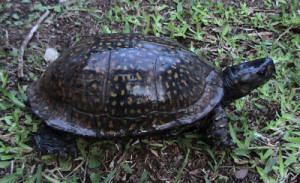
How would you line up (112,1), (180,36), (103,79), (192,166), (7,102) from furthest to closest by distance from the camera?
(112,1) → (180,36) → (7,102) → (192,166) → (103,79)

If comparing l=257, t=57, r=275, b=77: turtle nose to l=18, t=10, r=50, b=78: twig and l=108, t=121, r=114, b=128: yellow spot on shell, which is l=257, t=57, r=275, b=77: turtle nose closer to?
l=108, t=121, r=114, b=128: yellow spot on shell


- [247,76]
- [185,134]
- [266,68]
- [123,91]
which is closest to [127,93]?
[123,91]

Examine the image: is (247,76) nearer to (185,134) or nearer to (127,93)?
(185,134)

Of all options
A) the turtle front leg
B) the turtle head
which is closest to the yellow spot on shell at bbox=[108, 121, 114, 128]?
the turtle front leg

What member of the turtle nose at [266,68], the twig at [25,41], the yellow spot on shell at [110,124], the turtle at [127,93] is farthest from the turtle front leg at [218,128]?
the twig at [25,41]

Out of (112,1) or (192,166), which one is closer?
(192,166)


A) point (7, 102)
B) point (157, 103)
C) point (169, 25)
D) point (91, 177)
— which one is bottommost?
point (91, 177)

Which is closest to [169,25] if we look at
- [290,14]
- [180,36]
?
[180,36]

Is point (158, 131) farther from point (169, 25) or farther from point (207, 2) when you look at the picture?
point (207, 2)
